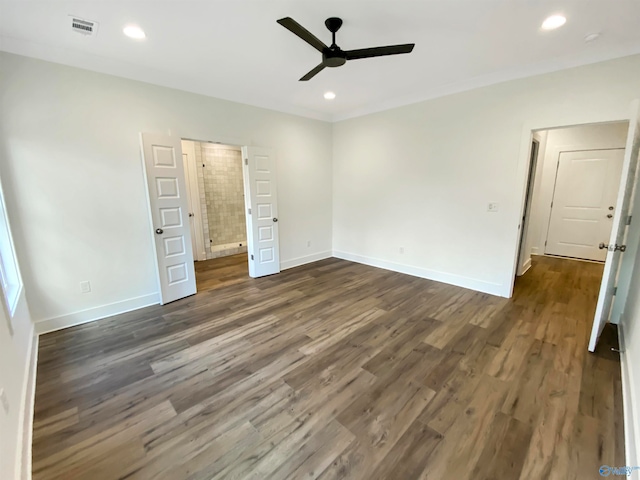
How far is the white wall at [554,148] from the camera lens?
4.73m

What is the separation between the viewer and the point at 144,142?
10.3ft

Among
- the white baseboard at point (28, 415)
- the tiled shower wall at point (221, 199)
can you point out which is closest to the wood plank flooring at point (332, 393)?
the white baseboard at point (28, 415)

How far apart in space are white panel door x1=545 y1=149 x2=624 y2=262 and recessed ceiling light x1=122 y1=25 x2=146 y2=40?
6982 millimetres

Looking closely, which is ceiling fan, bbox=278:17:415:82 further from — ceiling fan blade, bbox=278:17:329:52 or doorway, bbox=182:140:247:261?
doorway, bbox=182:140:247:261

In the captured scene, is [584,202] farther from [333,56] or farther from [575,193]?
[333,56]

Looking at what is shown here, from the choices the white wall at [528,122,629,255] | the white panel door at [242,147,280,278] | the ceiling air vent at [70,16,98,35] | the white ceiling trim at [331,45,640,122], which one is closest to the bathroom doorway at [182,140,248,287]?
the white panel door at [242,147,280,278]

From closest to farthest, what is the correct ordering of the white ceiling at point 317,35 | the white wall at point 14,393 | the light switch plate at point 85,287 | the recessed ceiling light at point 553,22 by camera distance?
the white wall at point 14,393 → the white ceiling at point 317,35 → the recessed ceiling light at point 553,22 → the light switch plate at point 85,287

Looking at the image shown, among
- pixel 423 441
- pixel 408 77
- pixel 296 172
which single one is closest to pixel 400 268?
pixel 296 172

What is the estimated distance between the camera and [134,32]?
237cm

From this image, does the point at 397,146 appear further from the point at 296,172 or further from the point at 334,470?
the point at 334,470

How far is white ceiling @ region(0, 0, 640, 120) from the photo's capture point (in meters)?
2.05

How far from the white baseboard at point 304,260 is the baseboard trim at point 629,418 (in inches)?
165

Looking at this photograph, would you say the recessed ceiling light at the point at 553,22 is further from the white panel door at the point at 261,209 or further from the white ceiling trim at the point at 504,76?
the white panel door at the point at 261,209

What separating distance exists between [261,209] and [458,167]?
3026mm
